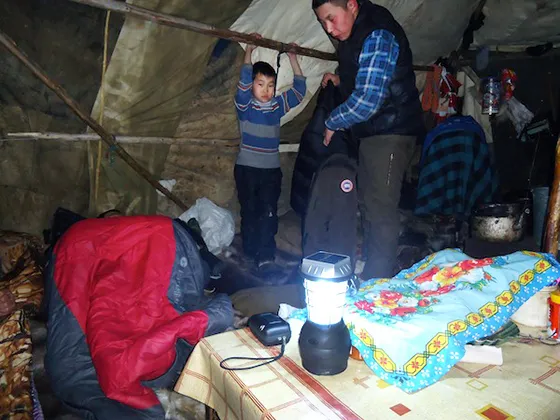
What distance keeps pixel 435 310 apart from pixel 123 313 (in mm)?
1384

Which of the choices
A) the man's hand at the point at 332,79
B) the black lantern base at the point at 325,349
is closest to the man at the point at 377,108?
the man's hand at the point at 332,79

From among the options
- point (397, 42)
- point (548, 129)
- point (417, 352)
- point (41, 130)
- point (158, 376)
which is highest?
point (397, 42)

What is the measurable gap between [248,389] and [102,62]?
7.46ft

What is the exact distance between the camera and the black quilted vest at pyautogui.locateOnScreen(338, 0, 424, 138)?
2.27 meters

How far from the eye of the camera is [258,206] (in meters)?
3.43

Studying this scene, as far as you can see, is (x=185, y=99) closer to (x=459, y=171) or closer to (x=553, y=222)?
(x=459, y=171)

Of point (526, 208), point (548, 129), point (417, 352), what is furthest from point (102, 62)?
point (548, 129)

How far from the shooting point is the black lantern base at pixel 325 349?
33.9 inches

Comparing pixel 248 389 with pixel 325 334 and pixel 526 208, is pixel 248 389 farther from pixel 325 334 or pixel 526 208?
pixel 526 208

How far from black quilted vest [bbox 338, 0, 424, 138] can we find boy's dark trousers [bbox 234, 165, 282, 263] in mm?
1083

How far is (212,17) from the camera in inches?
101

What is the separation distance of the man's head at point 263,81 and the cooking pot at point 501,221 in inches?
68.7

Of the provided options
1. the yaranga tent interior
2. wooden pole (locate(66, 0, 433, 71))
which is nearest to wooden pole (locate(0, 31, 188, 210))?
the yaranga tent interior

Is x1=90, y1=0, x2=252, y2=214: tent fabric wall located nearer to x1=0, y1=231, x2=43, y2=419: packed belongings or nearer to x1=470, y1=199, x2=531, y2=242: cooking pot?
x1=0, y1=231, x2=43, y2=419: packed belongings
